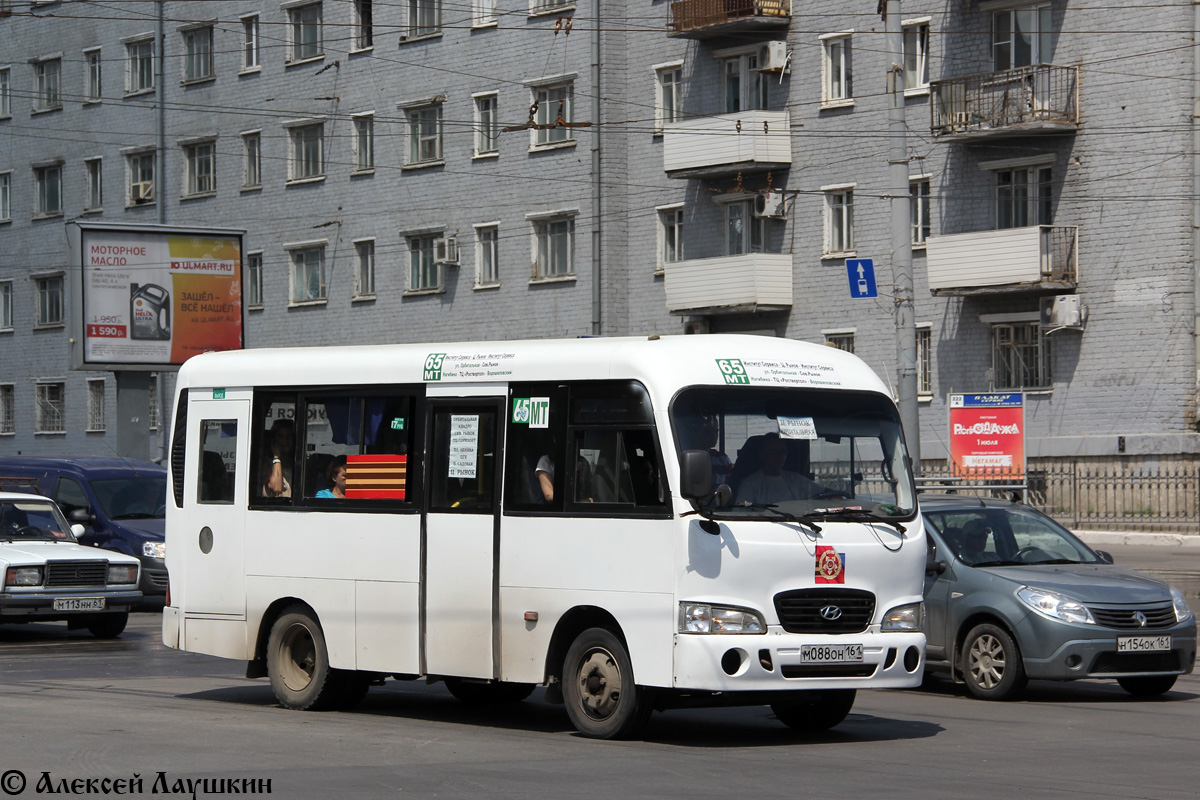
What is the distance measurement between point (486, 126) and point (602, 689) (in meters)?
38.3

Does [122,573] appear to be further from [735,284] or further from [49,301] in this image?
[49,301]

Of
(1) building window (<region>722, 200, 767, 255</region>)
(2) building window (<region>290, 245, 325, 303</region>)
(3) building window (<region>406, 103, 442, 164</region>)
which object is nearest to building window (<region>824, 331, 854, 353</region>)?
(1) building window (<region>722, 200, 767, 255</region>)

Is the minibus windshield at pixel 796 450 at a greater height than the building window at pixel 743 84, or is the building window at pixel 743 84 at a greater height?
the building window at pixel 743 84

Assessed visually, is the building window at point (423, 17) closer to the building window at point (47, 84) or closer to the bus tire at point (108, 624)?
the building window at point (47, 84)

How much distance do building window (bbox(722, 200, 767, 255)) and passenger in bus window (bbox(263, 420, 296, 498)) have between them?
30.7 metres

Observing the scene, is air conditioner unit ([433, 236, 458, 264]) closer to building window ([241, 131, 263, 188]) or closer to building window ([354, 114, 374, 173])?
building window ([354, 114, 374, 173])

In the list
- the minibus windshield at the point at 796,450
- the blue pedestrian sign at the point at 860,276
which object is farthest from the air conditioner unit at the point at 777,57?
the minibus windshield at the point at 796,450

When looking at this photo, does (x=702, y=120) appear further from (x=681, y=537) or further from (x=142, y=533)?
(x=681, y=537)

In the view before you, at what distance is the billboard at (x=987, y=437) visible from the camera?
31.2m

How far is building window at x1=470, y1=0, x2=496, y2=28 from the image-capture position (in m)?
48.7

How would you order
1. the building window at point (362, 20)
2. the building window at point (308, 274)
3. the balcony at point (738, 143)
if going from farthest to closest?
the building window at point (308, 274) → the building window at point (362, 20) → the balcony at point (738, 143)

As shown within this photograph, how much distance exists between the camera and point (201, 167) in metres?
56.5

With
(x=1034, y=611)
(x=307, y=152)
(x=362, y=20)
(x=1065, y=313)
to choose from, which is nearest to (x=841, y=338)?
(x=1065, y=313)

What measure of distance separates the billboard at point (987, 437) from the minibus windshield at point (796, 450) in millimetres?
19357
